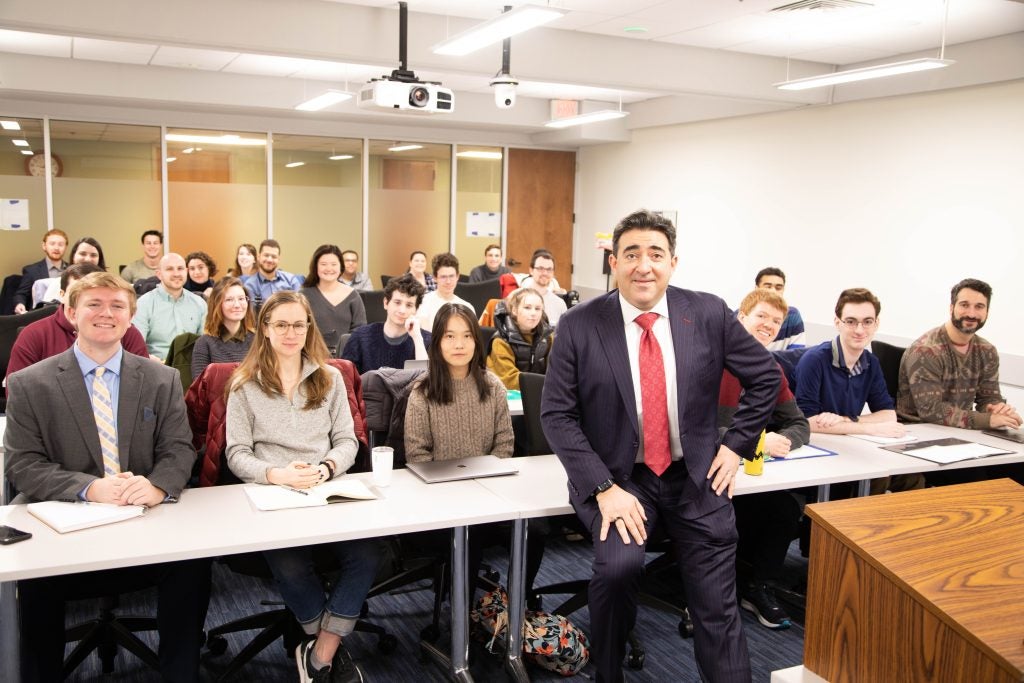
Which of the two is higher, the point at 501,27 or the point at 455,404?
the point at 501,27

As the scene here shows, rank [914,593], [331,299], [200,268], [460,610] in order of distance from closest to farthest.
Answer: [914,593] → [460,610] → [331,299] → [200,268]

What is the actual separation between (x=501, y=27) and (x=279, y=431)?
2.91 meters

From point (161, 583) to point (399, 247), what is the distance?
8343mm

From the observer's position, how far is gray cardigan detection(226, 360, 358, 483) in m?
2.73

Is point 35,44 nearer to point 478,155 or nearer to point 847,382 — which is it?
point 478,155

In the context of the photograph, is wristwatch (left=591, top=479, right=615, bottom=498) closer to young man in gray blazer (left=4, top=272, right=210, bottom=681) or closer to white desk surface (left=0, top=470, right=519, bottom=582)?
white desk surface (left=0, top=470, right=519, bottom=582)

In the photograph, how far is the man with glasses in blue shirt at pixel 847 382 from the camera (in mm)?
3635

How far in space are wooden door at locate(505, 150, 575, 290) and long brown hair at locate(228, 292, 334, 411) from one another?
8173 millimetres

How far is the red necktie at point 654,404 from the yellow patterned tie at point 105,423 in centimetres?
161

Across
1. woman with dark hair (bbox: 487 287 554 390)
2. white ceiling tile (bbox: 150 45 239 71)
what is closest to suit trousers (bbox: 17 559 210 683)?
woman with dark hair (bbox: 487 287 554 390)

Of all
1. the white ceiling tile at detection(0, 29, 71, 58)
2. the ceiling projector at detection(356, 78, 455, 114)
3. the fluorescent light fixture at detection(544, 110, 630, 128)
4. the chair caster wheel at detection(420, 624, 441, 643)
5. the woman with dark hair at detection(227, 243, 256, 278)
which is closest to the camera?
the chair caster wheel at detection(420, 624, 441, 643)

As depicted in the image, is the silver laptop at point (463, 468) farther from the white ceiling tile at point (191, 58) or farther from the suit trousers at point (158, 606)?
the white ceiling tile at point (191, 58)

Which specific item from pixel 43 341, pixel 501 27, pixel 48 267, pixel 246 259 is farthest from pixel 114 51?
pixel 43 341

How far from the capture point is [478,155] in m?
10.9
